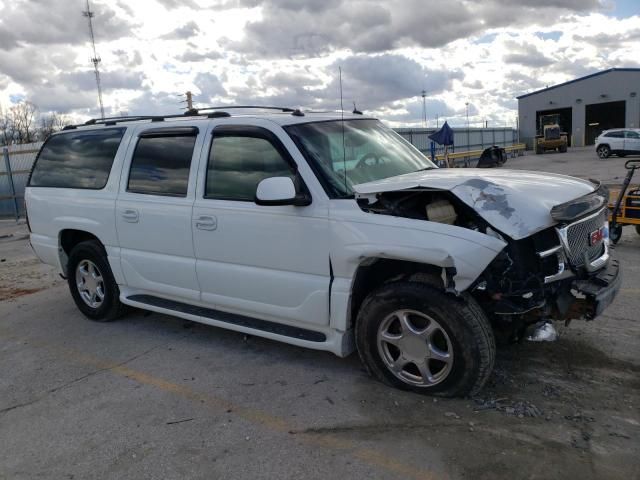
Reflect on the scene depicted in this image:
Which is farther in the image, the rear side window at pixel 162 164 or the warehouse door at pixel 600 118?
the warehouse door at pixel 600 118

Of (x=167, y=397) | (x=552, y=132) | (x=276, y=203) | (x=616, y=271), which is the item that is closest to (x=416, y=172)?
(x=276, y=203)

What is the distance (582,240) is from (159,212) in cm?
331

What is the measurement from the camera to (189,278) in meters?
4.66

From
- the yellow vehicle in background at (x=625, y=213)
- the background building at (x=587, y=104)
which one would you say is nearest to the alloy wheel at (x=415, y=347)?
the yellow vehicle in background at (x=625, y=213)

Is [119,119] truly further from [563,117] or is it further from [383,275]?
[563,117]

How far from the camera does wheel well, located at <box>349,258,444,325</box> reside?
365cm

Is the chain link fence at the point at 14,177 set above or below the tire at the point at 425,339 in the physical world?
above

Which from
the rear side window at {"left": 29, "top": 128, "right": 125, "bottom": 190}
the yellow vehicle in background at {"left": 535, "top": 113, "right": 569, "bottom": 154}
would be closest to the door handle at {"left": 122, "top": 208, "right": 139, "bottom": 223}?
the rear side window at {"left": 29, "top": 128, "right": 125, "bottom": 190}

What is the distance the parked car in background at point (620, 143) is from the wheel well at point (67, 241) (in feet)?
107

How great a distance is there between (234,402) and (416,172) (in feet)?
7.44

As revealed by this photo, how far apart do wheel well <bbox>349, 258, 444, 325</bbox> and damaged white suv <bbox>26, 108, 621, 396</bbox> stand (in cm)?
1

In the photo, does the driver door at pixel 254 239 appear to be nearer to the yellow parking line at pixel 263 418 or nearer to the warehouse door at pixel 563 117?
the yellow parking line at pixel 263 418

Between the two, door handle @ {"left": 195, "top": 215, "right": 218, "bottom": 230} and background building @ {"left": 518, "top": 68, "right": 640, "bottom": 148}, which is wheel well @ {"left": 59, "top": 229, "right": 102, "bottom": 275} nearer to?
door handle @ {"left": 195, "top": 215, "right": 218, "bottom": 230}

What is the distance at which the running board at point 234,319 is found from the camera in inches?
161
